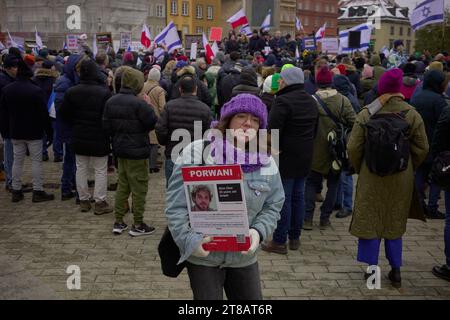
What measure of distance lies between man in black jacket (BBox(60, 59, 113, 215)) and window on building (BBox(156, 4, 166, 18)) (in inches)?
2508

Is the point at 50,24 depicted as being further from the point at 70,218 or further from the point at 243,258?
the point at 243,258

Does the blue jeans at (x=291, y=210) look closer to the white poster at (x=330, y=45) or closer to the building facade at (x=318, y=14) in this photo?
the white poster at (x=330, y=45)

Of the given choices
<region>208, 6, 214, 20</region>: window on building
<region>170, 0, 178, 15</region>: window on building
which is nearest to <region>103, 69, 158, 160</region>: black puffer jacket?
<region>170, 0, 178, 15</region>: window on building

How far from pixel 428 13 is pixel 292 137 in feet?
23.8

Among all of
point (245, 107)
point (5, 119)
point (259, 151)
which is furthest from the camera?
point (5, 119)

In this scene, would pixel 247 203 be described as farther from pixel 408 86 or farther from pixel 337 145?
pixel 408 86

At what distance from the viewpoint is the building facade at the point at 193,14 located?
70.4 metres

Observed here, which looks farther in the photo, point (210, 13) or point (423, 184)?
point (210, 13)

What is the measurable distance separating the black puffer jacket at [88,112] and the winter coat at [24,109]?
2.40 ft

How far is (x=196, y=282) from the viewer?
126 inches

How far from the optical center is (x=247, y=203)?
3.19 m

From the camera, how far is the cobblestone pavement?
4992 mm

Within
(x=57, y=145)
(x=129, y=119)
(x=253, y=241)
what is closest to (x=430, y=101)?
(x=129, y=119)

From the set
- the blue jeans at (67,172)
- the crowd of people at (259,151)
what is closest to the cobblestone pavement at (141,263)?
the crowd of people at (259,151)
